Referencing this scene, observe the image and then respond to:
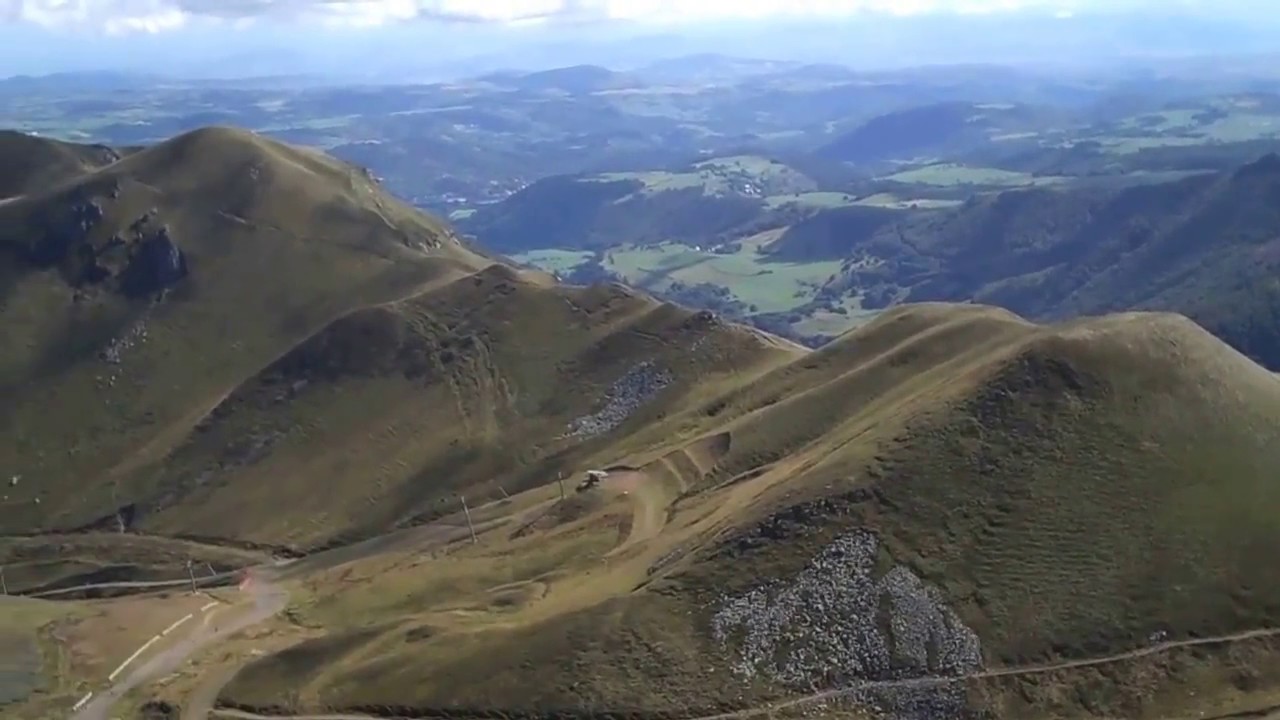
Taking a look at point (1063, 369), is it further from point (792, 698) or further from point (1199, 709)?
point (792, 698)

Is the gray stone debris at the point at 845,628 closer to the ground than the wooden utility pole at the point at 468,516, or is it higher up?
higher up

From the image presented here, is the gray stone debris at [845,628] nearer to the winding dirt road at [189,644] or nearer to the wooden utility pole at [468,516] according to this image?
the winding dirt road at [189,644]

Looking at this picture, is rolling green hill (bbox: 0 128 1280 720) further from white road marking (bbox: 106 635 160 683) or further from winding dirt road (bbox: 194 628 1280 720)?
white road marking (bbox: 106 635 160 683)

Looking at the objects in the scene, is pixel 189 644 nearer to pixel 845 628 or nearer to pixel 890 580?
pixel 845 628

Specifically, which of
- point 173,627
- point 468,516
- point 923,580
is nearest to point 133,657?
point 173,627

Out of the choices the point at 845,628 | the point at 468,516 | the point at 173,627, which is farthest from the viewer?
the point at 468,516

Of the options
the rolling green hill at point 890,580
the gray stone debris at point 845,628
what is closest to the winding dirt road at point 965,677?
the rolling green hill at point 890,580
